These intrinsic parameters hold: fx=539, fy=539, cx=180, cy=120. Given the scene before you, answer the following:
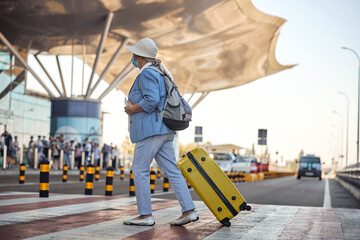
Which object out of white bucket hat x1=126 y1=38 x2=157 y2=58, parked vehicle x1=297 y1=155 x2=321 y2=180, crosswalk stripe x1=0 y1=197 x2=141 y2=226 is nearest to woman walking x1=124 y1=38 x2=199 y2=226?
white bucket hat x1=126 y1=38 x2=157 y2=58

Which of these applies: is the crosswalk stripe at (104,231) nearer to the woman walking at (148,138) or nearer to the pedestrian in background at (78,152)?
the woman walking at (148,138)

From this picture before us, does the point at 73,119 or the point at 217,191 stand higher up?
the point at 73,119

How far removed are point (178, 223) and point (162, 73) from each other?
1580 mm

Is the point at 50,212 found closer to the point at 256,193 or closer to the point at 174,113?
the point at 174,113

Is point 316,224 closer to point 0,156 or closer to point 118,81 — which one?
point 0,156

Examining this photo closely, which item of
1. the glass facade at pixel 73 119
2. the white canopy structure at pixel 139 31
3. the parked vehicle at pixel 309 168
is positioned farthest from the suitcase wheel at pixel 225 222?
the parked vehicle at pixel 309 168

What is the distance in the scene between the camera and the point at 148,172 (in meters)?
5.59

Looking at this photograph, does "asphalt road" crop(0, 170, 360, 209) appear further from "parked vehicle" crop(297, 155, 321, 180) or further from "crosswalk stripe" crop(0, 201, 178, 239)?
"parked vehicle" crop(297, 155, 321, 180)

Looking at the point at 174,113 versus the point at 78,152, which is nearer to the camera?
the point at 174,113

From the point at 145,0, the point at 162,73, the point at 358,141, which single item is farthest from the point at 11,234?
the point at 358,141

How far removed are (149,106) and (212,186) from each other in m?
1.11

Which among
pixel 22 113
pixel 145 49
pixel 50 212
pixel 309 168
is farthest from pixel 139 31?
pixel 145 49

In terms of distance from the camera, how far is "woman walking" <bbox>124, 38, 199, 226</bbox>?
5.51 meters

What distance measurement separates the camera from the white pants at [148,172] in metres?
5.54
